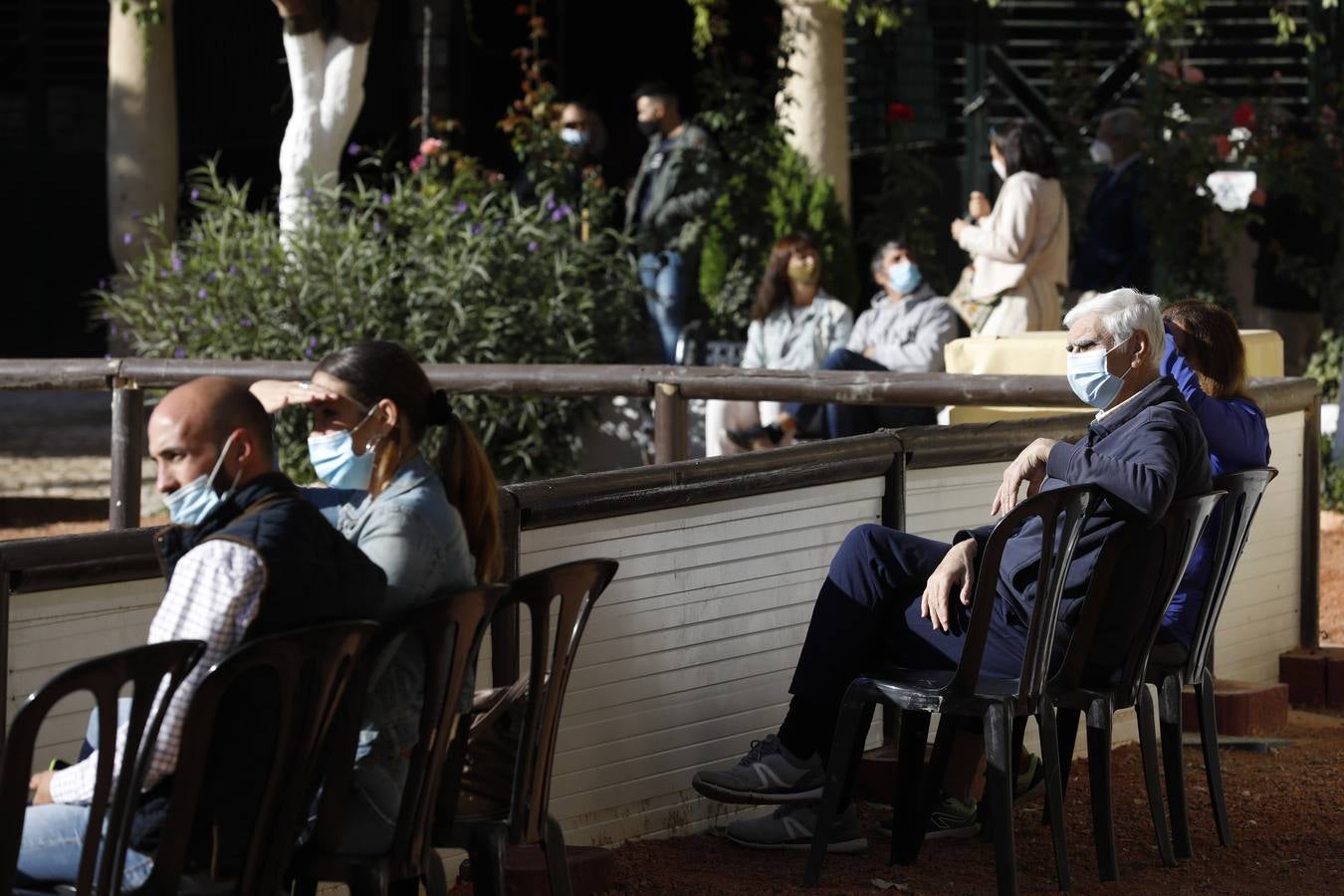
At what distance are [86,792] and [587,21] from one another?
14601 mm

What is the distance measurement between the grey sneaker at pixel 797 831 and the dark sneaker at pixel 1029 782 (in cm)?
53

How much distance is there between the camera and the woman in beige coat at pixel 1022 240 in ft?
31.7

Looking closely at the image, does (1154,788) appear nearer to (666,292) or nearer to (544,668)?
(544,668)

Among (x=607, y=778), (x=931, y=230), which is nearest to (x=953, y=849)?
(x=607, y=778)

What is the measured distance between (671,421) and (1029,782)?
2036mm

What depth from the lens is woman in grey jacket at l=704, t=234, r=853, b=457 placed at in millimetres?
9469

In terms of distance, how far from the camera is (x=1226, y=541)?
177 inches

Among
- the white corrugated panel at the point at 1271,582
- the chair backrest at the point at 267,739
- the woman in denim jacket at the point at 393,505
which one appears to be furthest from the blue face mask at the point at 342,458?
the white corrugated panel at the point at 1271,582

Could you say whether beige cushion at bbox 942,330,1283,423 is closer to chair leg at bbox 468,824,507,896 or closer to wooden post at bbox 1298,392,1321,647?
wooden post at bbox 1298,392,1321,647

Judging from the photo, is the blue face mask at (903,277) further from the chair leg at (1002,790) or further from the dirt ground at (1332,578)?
the chair leg at (1002,790)

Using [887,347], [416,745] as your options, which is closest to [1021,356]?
[887,347]

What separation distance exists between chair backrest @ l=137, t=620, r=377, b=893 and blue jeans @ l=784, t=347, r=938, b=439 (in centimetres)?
573

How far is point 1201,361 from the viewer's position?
4953 millimetres

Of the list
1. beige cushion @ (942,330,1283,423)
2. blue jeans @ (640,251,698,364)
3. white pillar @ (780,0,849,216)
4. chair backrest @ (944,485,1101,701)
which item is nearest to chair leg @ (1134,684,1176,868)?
chair backrest @ (944,485,1101,701)
